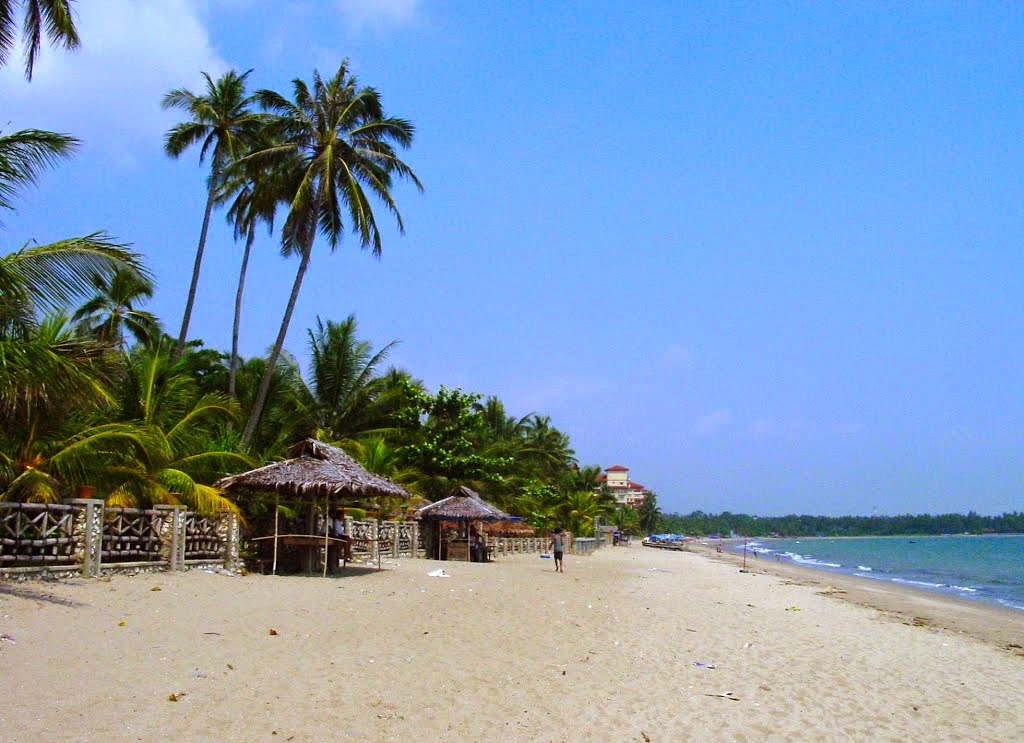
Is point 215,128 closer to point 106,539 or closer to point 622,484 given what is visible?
point 106,539

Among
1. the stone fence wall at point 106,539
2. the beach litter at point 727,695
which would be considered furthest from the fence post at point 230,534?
the beach litter at point 727,695

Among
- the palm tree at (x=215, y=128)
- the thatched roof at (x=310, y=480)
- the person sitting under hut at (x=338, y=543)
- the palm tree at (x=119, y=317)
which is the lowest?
the person sitting under hut at (x=338, y=543)

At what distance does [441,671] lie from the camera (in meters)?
8.29

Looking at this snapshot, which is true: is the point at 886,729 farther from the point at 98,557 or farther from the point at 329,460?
the point at 329,460

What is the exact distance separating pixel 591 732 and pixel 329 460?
1071 cm

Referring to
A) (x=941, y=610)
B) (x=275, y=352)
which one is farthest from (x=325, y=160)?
(x=941, y=610)

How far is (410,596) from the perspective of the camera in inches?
546

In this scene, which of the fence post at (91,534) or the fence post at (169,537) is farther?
the fence post at (169,537)

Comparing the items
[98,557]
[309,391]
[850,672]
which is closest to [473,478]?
[309,391]

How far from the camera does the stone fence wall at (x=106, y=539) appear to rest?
1079 centimetres

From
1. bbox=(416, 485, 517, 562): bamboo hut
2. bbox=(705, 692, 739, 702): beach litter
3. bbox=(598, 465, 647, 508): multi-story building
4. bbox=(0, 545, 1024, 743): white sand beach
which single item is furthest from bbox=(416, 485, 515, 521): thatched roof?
bbox=(598, 465, 647, 508): multi-story building

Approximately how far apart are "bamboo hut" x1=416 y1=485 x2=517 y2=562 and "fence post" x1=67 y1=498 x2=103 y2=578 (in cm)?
1246

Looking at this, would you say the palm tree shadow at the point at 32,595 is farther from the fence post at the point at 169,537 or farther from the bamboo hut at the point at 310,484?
the bamboo hut at the point at 310,484

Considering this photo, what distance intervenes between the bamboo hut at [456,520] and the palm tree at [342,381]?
4918mm
